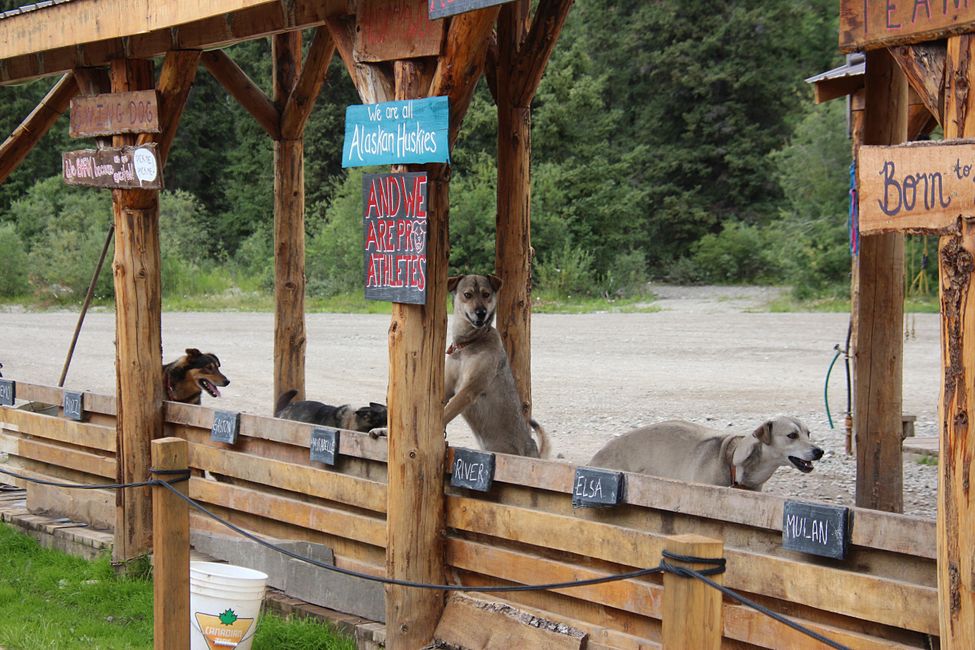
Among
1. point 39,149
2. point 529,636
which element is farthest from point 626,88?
point 529,636

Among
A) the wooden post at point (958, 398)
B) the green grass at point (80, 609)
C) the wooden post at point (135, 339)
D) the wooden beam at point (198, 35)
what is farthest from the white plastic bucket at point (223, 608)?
the wooden post at point (958, 398)

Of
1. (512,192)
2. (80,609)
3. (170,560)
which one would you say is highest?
(512,192)

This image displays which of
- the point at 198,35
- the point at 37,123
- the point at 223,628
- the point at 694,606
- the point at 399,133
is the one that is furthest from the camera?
the point at 37,123

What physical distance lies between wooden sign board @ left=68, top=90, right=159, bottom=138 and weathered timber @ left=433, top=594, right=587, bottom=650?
370 cm

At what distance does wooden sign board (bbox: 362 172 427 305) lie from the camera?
547cm

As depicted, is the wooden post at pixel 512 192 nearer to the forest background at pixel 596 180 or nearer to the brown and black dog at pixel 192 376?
the brown and black dog at pixel 192 376

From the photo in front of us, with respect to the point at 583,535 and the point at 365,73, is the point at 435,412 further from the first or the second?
the point at 365,73

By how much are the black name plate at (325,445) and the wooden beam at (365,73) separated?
6.60 ft

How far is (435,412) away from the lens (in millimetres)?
5684

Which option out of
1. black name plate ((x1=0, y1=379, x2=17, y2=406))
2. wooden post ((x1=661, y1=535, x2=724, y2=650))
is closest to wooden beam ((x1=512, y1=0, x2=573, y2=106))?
wooden post ((x1=661, y1=535, x2=724, y2=650))

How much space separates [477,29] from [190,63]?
2.97 m

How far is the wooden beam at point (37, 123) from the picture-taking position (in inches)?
349

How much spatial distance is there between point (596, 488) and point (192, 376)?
4.61 m

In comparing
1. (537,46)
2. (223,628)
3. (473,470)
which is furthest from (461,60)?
(223,628)
